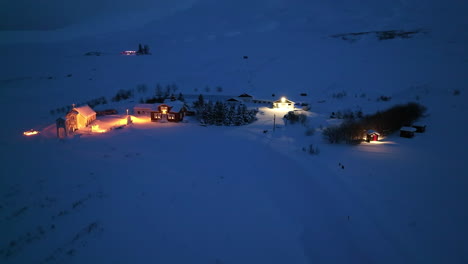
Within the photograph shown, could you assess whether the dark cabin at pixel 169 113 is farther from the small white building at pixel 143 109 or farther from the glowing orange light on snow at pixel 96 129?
the glowing orange light on snow at pixel 96 129

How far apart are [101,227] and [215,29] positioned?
110 meters

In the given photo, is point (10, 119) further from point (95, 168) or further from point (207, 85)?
point (207, 85)

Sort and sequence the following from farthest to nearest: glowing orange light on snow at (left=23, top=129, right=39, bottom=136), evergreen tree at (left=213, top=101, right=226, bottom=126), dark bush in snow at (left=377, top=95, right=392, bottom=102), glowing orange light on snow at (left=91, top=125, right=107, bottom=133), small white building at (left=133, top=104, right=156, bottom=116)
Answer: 1. dark bush in snow at (left=377, top=95, right=392, bottom=102)
2. small white building at (left=133, top=104, right=156, bottom=116)
3. evergreen tree at (left=213, top=101, right=226, bottom=126)
4. glowing orange light on snow at (left=91, top=125, right=107, bottom=133)
5. glowing orange light on snow at (left=23, top=129, right=39, bottom=136)

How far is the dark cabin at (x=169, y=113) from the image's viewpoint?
31.3 meters

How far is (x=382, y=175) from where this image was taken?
47.7 ft

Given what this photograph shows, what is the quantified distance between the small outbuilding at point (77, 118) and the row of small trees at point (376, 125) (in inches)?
893

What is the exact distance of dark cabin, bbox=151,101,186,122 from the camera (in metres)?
31.3

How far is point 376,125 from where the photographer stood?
894 inches

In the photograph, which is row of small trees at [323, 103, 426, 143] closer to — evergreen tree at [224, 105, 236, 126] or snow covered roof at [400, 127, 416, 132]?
snow covered roof at [400, 127, 416, 132]

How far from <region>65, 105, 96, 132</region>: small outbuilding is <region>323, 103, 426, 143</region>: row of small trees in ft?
74.4

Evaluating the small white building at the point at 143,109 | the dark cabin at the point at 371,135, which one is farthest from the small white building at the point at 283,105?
the dark cabin at the point at 371,135

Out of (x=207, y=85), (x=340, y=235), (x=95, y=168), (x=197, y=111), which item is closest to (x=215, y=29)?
(x=207, y=85)

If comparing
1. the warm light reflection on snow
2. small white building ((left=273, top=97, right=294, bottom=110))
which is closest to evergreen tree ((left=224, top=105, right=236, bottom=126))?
the warm light reflection on snow

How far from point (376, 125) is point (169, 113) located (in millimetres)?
21033
